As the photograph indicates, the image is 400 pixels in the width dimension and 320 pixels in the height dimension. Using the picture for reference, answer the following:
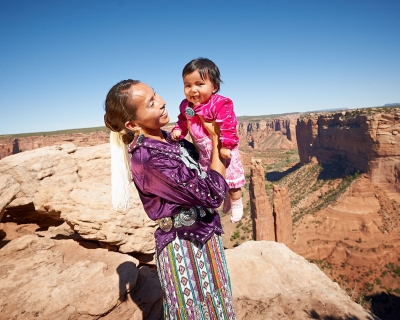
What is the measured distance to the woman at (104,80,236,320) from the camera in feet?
5.33

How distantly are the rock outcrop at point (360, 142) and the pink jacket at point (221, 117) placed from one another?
123 feet

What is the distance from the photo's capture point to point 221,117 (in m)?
2.10

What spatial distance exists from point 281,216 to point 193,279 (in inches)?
929

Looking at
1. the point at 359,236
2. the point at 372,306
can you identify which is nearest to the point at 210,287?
the point at 372,306

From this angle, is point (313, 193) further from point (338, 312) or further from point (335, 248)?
point (338, 312)

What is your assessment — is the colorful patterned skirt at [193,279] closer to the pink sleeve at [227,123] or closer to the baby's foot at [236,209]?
the baby's foot at [236,209]

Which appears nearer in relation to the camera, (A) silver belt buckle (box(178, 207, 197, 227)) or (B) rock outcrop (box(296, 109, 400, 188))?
(A) silver belt buckle (box(178, 207, 197, 227))

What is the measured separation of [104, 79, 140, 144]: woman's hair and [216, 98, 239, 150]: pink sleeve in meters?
0.70

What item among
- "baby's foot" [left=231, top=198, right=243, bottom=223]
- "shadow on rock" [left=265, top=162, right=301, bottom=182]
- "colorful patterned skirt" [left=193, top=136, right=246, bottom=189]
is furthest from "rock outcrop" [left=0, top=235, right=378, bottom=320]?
"shadow on rock" [left=265, top=162, right=301, bottom=182]

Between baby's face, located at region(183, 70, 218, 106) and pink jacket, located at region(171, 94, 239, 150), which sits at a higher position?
baby's face, located at region(183, 70, 218, 106)

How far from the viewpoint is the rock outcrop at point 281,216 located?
23.5 metres

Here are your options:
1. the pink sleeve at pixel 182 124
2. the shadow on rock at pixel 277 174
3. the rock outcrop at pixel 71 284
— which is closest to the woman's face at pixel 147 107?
the pink sleeve at pixel 182 124

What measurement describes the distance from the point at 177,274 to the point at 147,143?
979 mm

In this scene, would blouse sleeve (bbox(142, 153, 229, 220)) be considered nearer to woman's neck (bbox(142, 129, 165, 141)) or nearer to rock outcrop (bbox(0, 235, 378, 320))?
woman's neck (bbox(142, 129, 165, 141))
